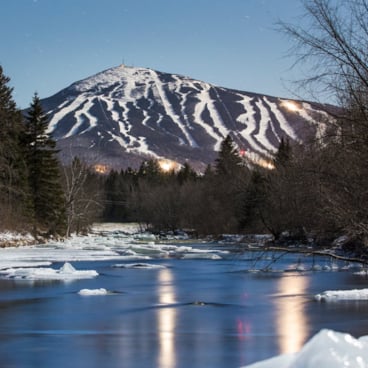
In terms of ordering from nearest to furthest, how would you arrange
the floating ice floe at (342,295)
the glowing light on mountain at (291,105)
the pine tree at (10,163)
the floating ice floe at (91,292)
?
the glowing light on mountain at (291,105) → the floating ice floe at (342,295) → the floating ice floe at (91,292) → the pine tree at (10,163)

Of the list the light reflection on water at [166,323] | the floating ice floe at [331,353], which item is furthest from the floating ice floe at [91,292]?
the floating ice floe at [331,353]

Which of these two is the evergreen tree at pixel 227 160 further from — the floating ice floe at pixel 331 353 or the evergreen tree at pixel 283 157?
the floating ice floe at pixel 331 353

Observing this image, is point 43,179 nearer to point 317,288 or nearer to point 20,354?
point 317,288

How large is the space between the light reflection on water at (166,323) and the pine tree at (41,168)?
34.8 metres

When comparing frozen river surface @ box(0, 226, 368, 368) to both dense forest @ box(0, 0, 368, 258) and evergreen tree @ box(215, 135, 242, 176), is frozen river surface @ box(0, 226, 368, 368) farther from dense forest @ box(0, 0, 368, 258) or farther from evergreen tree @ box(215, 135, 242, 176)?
evergreen tree @ box(215, 135, 242, 176)

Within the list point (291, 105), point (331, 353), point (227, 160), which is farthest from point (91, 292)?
point (227, 160)

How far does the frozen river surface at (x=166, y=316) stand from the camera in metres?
12.5

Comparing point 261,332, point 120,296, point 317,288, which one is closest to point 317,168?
point 261,332

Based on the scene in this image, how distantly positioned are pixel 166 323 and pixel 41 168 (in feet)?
152

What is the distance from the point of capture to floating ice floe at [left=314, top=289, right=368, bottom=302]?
20.7 metres

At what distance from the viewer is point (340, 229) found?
11867 millimetres

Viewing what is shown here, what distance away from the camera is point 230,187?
76.2 metres

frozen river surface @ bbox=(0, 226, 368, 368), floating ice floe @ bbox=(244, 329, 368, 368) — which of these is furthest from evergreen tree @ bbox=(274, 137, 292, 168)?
floating ice floe @ bbox=(244, 329, 368, 368)

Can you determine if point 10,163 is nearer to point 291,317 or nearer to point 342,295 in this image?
point 342,295
